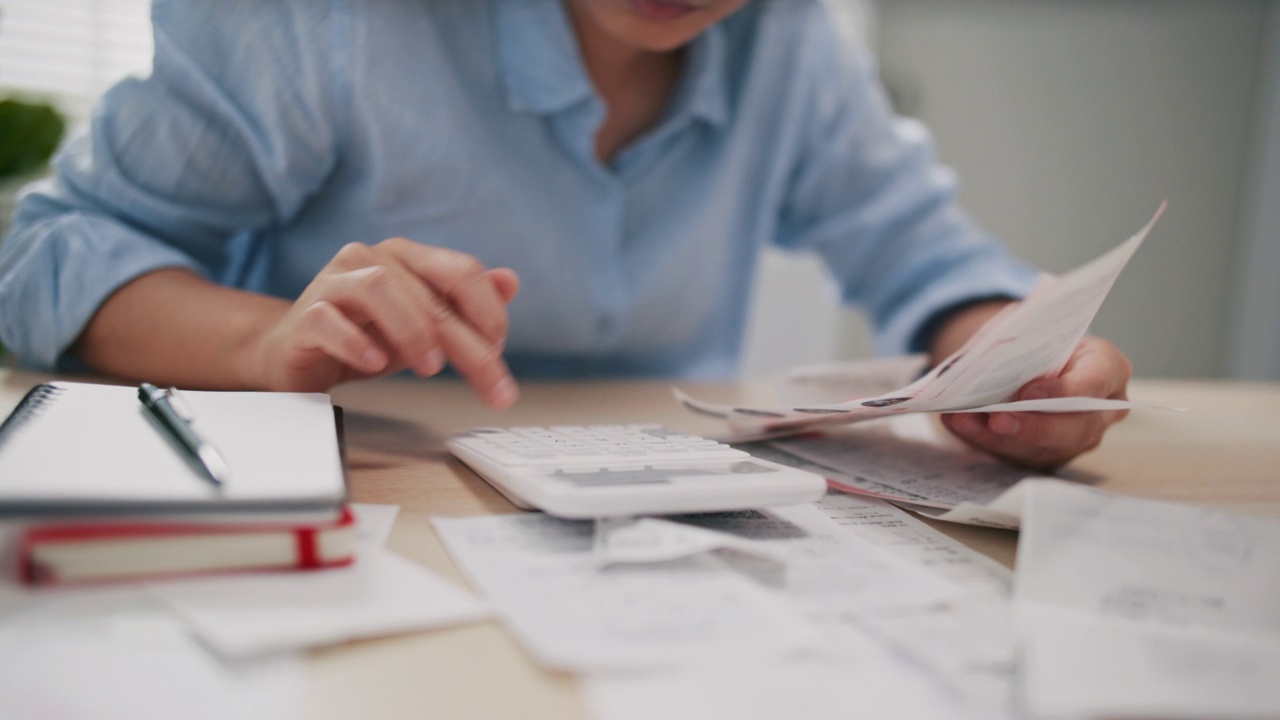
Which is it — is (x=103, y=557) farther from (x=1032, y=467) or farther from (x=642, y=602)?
(x=1032, y=467)

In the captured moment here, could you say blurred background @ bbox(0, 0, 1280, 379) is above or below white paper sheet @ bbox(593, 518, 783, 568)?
above

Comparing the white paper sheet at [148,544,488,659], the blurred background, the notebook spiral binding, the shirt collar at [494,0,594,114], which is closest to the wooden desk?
the white paper sheet at [148,544,488,659]

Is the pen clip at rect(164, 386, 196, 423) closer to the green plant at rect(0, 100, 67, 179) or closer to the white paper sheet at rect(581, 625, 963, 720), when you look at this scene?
the white paper sheet at rect(581, 625, 963, 720)

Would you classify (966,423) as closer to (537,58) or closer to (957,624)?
(957,624)

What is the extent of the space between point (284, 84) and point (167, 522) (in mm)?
468

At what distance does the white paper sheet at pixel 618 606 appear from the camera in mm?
224

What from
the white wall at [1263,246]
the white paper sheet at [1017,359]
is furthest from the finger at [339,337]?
the white wall at [1263,246]

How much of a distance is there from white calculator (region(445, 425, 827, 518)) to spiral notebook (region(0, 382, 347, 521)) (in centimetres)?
7

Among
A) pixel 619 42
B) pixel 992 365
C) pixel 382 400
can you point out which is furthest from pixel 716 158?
pixel 992 365

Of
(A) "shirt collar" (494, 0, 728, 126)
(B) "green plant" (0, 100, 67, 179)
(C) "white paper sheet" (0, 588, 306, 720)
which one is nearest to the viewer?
(C) "white paper sheet" (0, 588, 306, 720)

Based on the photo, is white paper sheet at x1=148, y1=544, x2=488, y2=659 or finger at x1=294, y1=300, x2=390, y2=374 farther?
finger at x1=294, y1=300, x2=390, y2=374

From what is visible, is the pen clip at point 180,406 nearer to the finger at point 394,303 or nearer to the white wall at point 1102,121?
the finger at point 394,303

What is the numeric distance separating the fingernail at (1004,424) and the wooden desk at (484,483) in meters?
0.08

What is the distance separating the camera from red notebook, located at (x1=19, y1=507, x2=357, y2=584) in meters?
0.24
